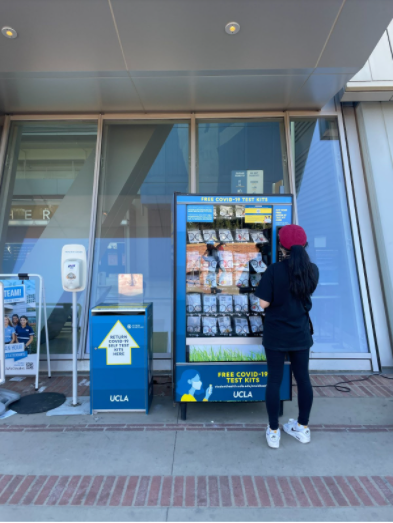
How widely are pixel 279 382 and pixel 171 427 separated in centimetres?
121

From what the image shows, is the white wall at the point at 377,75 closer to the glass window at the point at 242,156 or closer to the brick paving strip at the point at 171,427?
the glass window at the point at 242,156

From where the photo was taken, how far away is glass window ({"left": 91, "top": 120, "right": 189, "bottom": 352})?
5.29m

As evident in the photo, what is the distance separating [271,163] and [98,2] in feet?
11.0

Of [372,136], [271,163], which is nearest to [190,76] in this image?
[271,163]

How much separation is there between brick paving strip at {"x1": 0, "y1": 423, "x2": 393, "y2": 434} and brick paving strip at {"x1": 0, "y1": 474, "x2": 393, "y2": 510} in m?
0.70

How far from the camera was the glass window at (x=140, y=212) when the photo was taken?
5.29 m

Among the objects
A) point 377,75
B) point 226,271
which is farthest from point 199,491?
point 377,75

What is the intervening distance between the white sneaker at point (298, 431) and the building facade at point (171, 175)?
6.15ft

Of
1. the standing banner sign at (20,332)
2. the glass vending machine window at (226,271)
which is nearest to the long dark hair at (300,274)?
the glass vending machine window at (226,271)

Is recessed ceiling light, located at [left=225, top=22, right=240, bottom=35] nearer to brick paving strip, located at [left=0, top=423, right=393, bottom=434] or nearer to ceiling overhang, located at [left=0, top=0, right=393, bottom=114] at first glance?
ceiling overhang, located at [left=0, top=0, right=393, bottom=114]

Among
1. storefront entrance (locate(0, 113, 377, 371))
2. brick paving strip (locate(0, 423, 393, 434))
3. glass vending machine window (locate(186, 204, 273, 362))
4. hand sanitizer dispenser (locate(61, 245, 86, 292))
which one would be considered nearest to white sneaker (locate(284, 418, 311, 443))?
brick paving strip (locate(0, 423, 393, 434))

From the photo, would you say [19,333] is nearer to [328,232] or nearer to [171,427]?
[171,427]

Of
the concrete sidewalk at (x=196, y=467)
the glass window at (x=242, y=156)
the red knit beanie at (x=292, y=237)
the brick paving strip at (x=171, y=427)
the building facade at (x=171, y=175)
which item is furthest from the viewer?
the glass window at (x=242, y=156)

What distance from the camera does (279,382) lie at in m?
2.96
